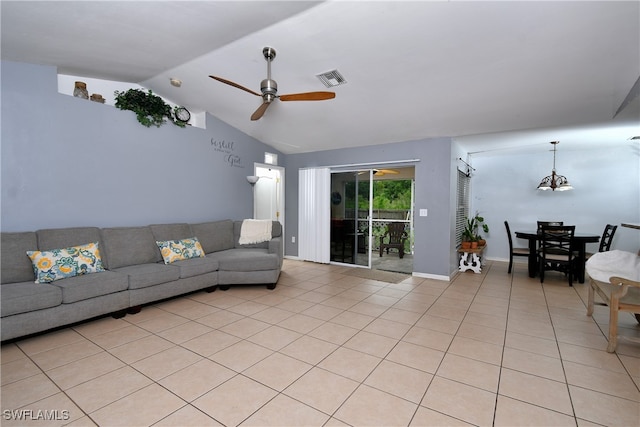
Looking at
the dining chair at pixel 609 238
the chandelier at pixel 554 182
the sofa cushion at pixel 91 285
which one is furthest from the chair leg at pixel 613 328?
the sofa cushion at pixel 91 285

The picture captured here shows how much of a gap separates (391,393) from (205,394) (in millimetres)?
1260

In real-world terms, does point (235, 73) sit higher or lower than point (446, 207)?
higher

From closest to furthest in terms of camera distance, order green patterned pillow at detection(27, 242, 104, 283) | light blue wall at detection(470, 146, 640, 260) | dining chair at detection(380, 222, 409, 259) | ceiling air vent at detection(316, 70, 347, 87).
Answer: green patterned pillow at detection(27, 242, 104, 283)
ceiling air vent at detection(316, 70, 347, 87)
light blue wall at detection(470, 146, 640, 260)
dining chair at detection(380, 222, 409, 259)

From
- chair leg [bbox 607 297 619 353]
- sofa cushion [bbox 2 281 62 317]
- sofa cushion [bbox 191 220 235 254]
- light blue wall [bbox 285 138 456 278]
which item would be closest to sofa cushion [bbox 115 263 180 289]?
sofa cushion [bbox 2 281 62 317]

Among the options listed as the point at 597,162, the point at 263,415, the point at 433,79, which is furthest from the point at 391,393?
the point at 597,162

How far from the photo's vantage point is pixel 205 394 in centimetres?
194

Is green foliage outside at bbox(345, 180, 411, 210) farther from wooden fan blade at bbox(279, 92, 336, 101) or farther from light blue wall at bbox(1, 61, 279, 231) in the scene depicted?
wooden fan blade at bbox(279, 92, 336, 101)

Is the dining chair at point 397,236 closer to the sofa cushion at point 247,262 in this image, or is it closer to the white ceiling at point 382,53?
the white ceiling at point 382,53

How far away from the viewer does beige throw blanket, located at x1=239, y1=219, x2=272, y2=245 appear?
16.2 feet

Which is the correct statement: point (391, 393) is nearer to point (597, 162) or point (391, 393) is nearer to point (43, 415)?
point (43, 415)

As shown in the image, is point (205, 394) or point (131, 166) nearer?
point (205, 394)

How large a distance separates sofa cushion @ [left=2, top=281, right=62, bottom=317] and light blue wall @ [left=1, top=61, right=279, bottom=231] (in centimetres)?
88

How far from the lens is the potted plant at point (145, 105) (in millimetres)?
3910

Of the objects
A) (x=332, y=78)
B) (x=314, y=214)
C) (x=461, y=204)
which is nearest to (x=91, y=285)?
(x=332, y=78)
